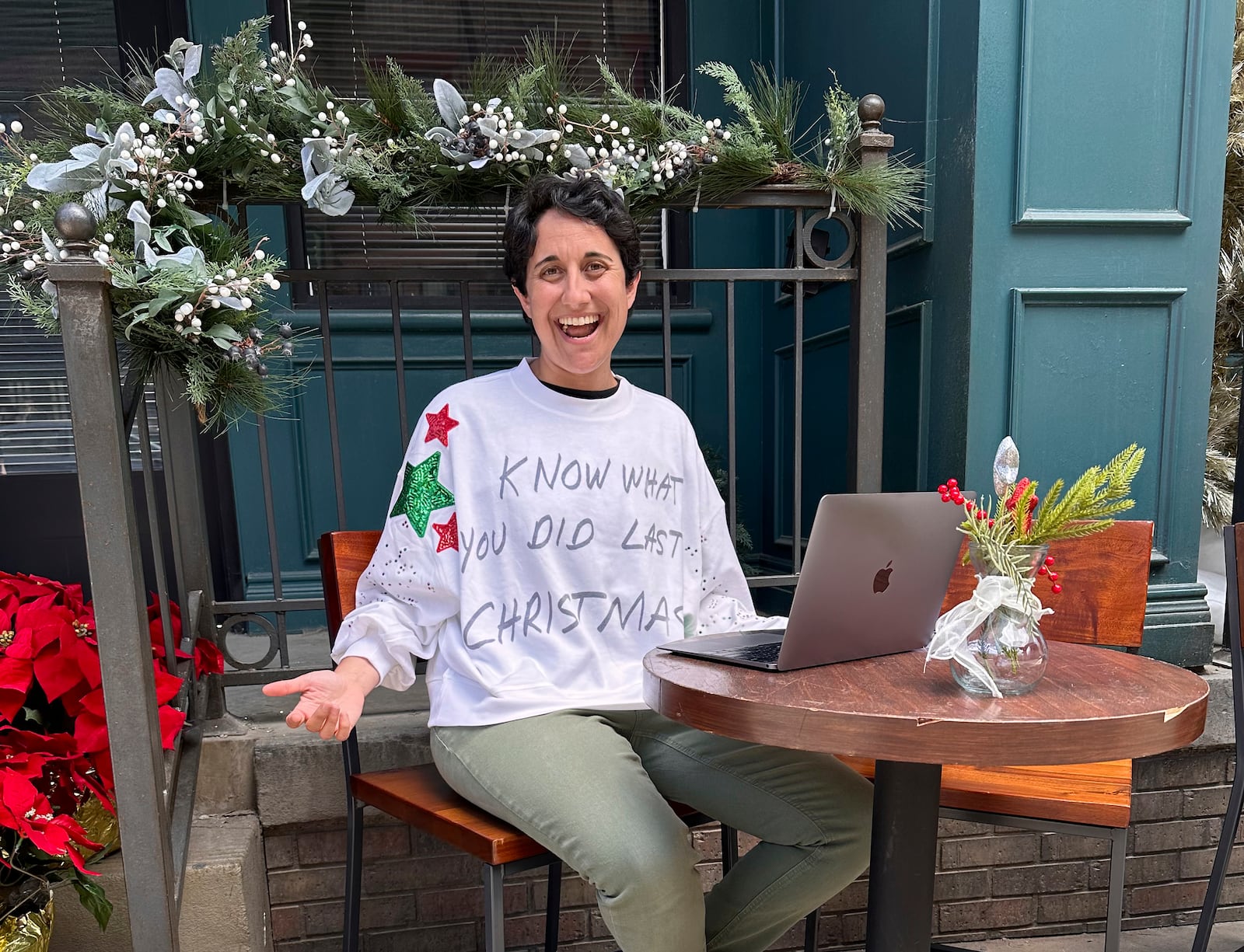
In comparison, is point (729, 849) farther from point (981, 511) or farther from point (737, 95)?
point (737, 95)

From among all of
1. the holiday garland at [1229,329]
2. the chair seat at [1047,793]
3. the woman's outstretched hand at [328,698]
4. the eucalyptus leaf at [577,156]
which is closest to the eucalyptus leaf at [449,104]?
the eucalyptus leaf at [577,156]

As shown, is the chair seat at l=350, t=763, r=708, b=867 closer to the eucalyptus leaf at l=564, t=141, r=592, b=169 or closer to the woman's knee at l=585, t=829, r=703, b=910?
the woman's knee at l=585, t=829, r=703, b=910

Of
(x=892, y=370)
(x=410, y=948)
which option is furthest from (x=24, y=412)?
(x=892, y=370)

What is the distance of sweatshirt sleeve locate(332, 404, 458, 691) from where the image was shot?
1.38 metres

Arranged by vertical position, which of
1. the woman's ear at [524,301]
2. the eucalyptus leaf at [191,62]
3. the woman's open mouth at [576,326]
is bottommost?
the woman's open mouth at [576,326]

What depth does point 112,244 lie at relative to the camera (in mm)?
1398

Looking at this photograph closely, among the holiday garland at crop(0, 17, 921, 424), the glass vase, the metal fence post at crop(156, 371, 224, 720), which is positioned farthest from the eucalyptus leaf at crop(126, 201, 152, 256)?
the glass vase

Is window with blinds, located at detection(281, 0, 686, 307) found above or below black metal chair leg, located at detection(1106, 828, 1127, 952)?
above

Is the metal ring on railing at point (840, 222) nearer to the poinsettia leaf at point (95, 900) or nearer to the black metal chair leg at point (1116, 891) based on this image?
the black metal chair leg at point (1116, 891)

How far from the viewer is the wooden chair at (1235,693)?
1642 millimetres

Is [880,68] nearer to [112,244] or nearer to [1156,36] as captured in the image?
[1156,36]

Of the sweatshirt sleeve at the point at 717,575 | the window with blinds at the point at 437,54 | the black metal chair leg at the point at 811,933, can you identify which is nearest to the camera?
the sweatshirt sleeve at the point at 717,575

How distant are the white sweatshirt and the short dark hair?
20 centimetres

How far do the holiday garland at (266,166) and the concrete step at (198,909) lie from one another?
810 millimetres
